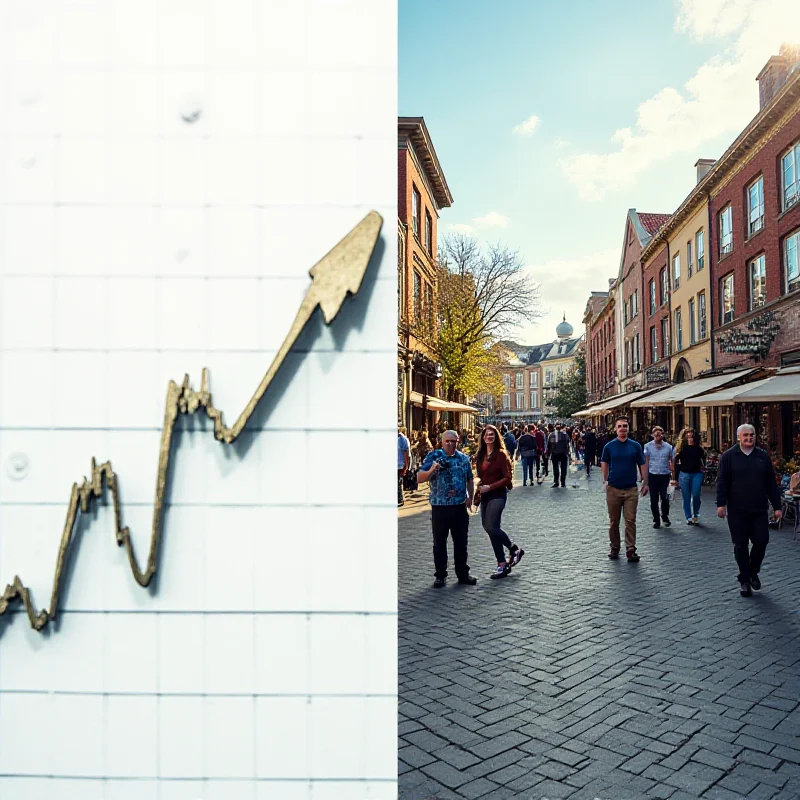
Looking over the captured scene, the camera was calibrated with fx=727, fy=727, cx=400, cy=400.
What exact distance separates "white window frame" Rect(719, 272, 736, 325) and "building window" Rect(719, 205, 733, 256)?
0.95 metres

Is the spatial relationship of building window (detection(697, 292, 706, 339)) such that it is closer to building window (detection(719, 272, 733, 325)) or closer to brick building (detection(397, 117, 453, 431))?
building window (detection(719, 272, 733, 325))

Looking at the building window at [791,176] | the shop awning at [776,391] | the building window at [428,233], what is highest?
the building window at [428,233]

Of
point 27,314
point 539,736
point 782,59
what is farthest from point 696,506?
point 782,59

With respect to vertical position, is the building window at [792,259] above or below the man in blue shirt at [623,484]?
above

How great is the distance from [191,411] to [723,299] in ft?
87.8

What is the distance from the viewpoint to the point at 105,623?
2.98 m

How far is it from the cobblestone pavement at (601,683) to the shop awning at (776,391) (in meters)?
5.46

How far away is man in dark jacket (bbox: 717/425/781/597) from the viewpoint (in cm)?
765

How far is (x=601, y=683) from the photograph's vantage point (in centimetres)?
Answer: 510

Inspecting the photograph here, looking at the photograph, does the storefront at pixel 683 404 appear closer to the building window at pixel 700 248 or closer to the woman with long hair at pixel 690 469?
the building window at pixel 700 248

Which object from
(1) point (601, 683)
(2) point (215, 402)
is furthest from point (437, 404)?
(2) point (215, 402)

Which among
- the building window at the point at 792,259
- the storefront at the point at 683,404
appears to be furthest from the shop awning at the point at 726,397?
the building window at the point at 792,259

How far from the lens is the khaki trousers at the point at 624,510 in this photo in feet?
32.1

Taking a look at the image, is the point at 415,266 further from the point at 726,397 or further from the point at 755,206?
the point at 726,397
